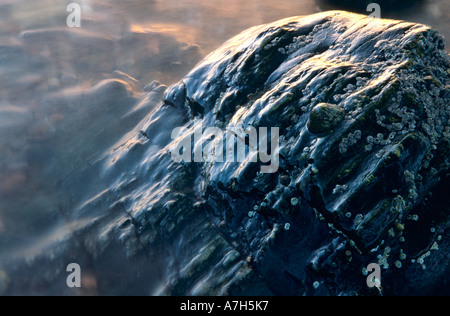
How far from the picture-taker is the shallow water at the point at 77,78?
3.51 meters

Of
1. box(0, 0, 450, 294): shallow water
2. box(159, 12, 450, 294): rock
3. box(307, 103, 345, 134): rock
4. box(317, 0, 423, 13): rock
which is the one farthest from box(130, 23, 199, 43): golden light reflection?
box(307, 103, 345, 134): rock

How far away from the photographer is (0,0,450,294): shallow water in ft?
11.5

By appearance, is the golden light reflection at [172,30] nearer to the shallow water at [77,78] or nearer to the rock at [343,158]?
the shallow water at [77,78]

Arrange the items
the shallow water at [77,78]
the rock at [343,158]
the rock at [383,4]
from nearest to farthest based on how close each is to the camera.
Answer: the rock at [343,158]
the shallow water at [77,78]
the rock at [383,4]

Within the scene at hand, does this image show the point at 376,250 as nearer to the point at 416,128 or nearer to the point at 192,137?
the point at 416,128

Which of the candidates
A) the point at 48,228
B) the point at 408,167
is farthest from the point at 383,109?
the point at 48,228

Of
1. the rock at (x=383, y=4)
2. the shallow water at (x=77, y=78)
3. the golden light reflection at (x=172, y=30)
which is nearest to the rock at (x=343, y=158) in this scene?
the shallow water at (x=77, y=78)

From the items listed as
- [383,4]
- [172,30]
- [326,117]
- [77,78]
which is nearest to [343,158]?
[326,117]

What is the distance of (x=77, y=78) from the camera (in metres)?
5.02

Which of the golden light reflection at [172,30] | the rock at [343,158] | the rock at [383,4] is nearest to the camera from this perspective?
the rock at [343,158]

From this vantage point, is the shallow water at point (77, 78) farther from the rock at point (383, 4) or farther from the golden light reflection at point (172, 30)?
the rock at point (383, 4)

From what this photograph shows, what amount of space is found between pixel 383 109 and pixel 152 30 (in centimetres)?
499

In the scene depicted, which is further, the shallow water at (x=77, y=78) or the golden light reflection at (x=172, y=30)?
the golden light reflection at (x=172, y=30)

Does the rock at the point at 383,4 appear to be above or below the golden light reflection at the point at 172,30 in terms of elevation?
above
